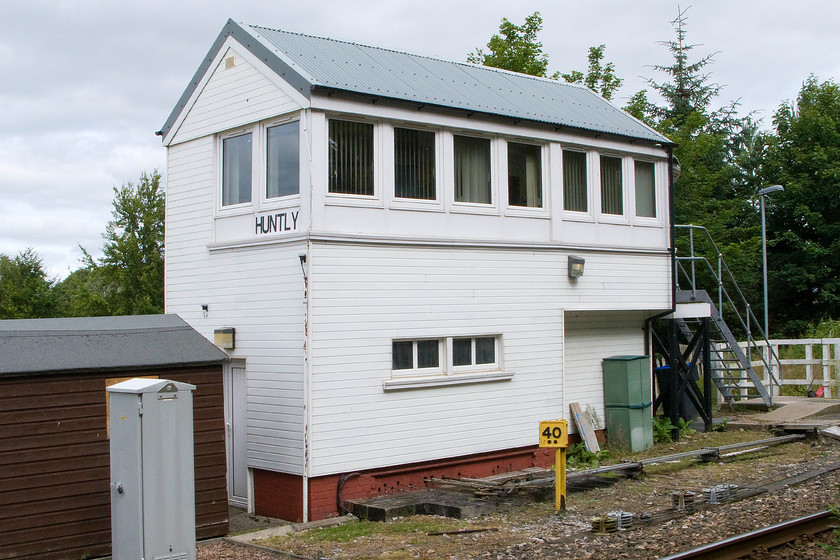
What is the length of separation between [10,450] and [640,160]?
11878 millimetres

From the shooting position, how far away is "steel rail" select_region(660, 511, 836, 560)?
28.5ft

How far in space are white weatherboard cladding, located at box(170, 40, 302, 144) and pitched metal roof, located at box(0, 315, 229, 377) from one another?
10.7ft

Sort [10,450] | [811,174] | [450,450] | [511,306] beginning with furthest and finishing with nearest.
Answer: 1. [811,174]
2. [511,306]
3. [450,450]
4. [10,450]

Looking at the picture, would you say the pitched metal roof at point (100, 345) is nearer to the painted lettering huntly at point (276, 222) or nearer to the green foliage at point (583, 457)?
the painted lettering huntly at point (276, 222)

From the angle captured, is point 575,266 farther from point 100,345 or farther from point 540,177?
point 100,345

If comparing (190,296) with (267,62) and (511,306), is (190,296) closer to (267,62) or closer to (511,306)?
(267,62)

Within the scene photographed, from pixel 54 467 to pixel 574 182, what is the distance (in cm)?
958

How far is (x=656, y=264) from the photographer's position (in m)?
16.9

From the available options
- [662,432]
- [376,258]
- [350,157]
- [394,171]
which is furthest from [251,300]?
[662,432]

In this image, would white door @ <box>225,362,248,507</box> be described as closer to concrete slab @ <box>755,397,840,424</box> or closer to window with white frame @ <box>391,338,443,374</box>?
window with white frame @ <box>391,338,443,374</box>

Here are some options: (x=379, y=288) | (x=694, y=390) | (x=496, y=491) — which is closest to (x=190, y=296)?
(x=379, y=288)

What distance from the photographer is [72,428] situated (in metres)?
9.66

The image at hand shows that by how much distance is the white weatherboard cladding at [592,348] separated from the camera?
52.2 ft

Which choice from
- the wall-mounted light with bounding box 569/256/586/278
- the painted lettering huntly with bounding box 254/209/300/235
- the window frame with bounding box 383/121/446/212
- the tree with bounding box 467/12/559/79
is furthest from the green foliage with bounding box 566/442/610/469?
the tree with bounding box 467/12/559/79
